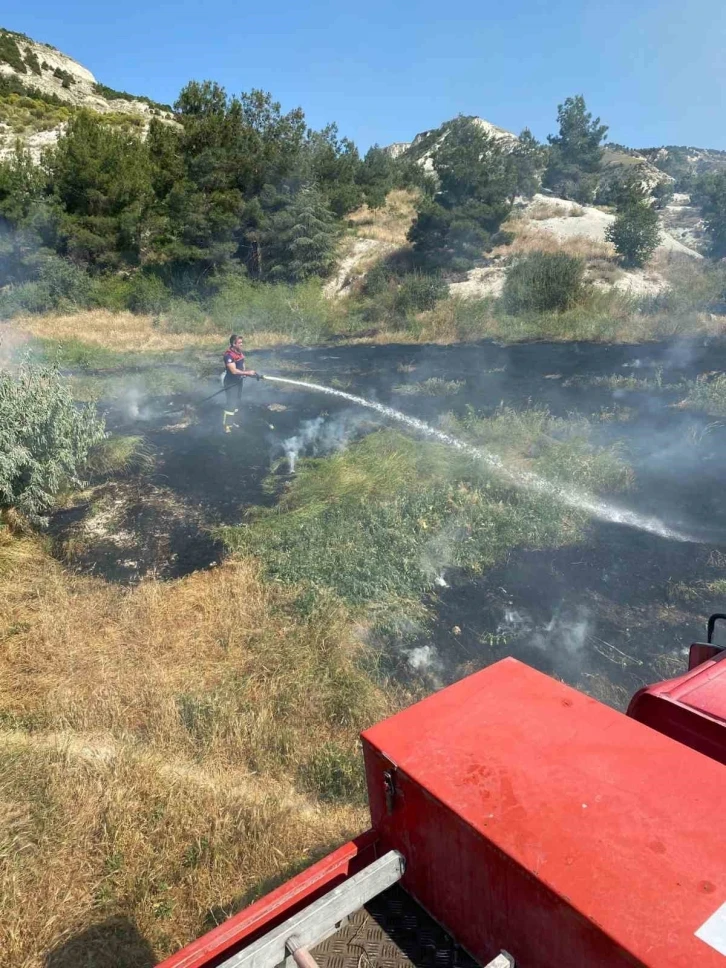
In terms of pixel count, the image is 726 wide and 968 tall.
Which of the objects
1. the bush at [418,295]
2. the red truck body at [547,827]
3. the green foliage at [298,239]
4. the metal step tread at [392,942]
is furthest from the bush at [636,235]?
the metal step tread at [392,942]

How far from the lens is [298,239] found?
912 inches

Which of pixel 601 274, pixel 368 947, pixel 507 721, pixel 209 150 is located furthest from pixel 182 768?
pixel 209 150

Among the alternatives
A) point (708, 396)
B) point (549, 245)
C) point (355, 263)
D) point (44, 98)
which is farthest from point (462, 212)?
point (44, 98)

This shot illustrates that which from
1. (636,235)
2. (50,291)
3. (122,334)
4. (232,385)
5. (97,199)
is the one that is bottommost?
(232,385)

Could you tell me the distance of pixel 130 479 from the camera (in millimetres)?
Result: 9023

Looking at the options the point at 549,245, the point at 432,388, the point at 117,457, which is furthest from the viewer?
the point at 549,245

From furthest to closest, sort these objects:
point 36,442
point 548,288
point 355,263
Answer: point 355,263, point 548,288, point 36,442

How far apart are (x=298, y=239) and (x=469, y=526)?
62.8 ft

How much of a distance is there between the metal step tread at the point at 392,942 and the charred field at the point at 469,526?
2.80m

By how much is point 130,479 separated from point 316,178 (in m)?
20.5

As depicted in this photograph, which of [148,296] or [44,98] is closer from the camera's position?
[148,296]

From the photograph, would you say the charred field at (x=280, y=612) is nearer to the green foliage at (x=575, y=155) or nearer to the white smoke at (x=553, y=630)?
the white smoke at (x=553, y=630)

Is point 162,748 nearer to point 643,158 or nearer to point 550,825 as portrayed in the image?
point 550,825

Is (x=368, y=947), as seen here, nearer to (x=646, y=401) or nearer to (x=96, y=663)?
(x=96, y=663)
